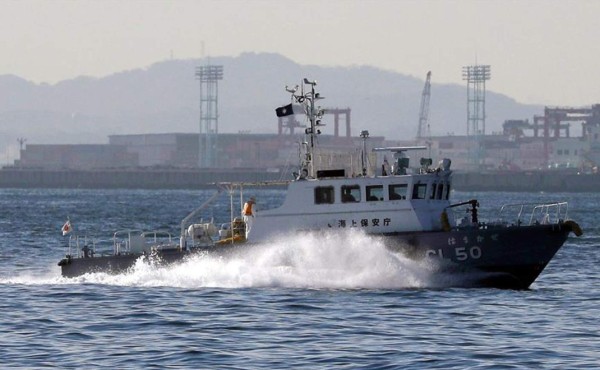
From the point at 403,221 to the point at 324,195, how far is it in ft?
9.15

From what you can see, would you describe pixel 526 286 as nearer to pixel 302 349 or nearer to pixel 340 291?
pixel 340 291

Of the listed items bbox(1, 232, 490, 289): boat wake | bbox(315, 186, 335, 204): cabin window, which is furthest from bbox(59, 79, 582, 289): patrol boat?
bbox(1, 232, 490, 289): boat wake

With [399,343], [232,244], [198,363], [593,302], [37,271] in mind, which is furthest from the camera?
[37,271]

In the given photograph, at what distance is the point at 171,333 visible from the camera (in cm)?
3500

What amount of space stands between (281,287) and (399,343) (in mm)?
12871

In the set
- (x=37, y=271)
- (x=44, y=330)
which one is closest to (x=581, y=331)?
(x=44, y=330)

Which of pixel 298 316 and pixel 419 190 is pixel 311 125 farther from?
pixel 298 316

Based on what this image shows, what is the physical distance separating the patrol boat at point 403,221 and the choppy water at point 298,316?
56 cm

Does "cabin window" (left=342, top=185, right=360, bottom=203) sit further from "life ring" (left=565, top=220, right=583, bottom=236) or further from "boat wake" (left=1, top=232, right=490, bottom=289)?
"life ring" (left=565, top=220, right=583, bottom=236)

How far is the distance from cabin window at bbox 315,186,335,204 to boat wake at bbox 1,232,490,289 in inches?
44.2

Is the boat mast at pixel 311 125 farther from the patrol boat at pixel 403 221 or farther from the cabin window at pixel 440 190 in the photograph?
the cabin window at pixel 440 190

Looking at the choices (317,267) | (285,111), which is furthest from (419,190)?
(285,111)

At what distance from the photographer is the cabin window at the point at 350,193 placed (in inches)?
1794

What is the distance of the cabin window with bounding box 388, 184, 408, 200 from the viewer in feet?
149
